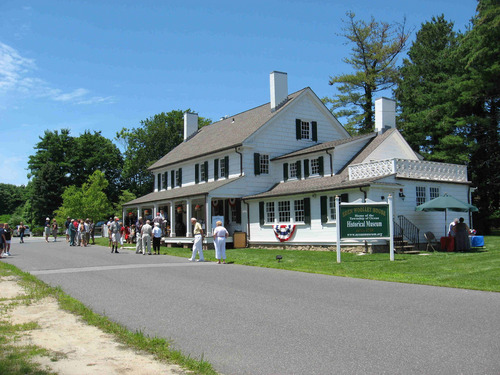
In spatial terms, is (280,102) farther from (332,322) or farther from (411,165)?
(332,322)

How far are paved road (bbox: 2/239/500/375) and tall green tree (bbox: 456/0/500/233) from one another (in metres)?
27.9

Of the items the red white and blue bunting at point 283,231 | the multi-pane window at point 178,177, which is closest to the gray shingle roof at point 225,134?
the multi-pane window at point 178,177

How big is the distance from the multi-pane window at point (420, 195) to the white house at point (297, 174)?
49 mm

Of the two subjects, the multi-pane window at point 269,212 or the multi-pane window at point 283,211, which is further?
the multi-pane window at point 269,212

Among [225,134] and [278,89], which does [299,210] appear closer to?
[278,89]

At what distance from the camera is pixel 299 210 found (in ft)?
83.7

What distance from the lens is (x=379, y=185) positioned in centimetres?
2123

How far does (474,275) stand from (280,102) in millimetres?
21362

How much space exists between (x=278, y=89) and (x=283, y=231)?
1108 cm

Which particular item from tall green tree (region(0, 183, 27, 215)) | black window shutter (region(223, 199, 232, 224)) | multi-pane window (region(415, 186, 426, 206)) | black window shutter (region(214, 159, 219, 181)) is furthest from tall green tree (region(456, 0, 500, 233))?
tall green tree (region(0, 183, 27, 215))

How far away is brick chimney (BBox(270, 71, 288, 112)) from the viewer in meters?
32.1

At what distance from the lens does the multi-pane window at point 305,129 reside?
32.0m

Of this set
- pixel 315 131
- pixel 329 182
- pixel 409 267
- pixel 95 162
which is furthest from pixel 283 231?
pixel 95 162

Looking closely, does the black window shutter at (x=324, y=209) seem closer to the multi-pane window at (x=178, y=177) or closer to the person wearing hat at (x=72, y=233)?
the multi-pane window at (x=178, y=177)
